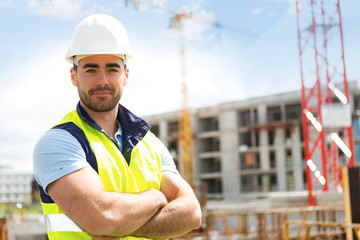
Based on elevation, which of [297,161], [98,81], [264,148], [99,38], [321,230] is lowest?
[321,230]

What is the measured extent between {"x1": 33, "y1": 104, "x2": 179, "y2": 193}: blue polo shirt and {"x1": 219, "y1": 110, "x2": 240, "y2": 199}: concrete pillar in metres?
47.2

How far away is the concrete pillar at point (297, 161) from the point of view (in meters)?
44.8

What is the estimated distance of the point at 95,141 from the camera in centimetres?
172

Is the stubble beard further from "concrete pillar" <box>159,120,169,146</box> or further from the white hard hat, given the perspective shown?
"concrete pillar" <box>159,120,169,146</box>

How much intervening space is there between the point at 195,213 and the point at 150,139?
0.36 meters

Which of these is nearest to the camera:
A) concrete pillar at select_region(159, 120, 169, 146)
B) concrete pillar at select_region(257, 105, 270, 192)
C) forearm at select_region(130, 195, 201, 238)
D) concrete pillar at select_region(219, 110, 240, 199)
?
forearm at select_region(130, 195, 201, 238)

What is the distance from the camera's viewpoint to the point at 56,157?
1.61m

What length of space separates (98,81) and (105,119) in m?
0.16

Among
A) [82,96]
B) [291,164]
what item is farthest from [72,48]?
[291,164]

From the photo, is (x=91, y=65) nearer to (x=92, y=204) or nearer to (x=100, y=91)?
(x=100, y=91)

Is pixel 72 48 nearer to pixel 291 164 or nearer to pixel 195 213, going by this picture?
pixel 195 213

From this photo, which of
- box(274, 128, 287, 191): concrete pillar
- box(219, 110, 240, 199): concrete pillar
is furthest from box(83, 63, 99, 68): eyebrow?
box(219, 110, 240, 199): concrete pillar

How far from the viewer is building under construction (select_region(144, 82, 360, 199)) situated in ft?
148

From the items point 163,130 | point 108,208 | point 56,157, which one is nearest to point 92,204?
point 108,208
